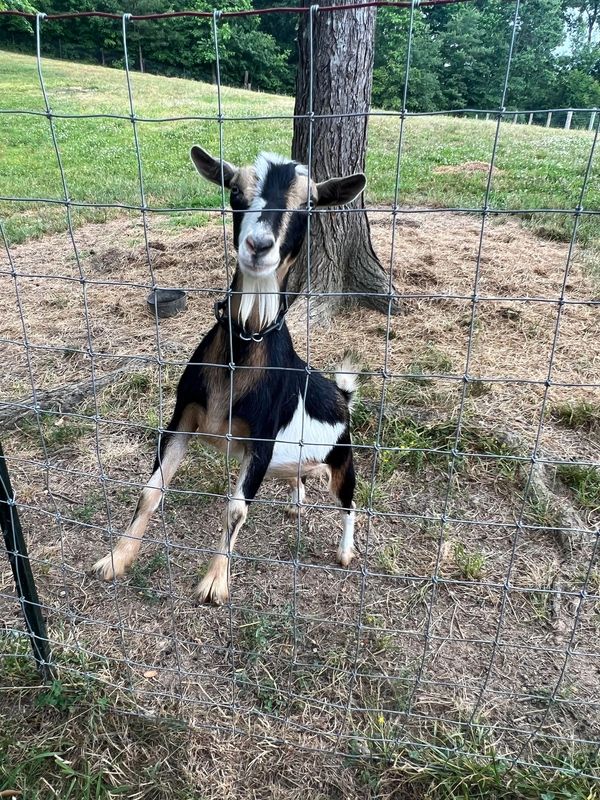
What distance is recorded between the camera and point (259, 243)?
192 centimetres

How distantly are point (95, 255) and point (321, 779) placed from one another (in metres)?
5.18

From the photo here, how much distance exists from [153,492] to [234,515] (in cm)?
37

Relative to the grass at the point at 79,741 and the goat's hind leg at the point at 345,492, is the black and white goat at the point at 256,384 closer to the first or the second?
the goat's hind leg at the point at 345,492

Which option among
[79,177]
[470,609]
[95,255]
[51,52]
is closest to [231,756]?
[470,609]

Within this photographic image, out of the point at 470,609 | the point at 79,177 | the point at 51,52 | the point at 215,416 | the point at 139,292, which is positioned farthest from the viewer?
the point at 51,52

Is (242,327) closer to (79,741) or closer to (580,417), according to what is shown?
(79,741)

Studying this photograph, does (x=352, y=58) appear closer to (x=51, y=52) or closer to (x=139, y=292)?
(x=139, y=292)

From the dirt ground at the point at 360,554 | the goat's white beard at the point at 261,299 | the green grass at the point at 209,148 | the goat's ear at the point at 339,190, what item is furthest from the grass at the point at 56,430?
the green grass at the point at 209,148

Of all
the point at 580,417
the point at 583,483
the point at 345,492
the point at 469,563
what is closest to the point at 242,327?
the point at 345,492

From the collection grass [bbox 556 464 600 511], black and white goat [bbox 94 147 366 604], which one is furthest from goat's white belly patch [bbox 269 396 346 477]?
grass [bbox 556 464 600 511]

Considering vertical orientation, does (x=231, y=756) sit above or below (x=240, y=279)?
below

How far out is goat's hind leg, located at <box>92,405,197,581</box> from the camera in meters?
2.51

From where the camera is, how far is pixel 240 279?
7.48 ft

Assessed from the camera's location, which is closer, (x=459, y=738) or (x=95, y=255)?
(x=459, y=738)
